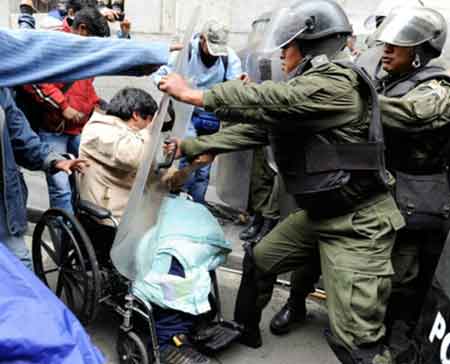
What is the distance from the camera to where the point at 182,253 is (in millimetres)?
2723

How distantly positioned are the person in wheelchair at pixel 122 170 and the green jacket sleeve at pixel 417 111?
1145 millimetres

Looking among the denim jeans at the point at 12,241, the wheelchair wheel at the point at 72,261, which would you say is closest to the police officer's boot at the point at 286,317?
the wheelchair wheel at the point at 72,261

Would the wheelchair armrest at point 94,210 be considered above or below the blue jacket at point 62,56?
below

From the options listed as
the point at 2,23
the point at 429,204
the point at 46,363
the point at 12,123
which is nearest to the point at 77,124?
the point at 12,123

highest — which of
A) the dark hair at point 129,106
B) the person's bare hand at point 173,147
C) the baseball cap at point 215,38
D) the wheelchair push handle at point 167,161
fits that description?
the baseball cap at point 215,38

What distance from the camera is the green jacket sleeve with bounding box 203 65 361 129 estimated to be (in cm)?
206

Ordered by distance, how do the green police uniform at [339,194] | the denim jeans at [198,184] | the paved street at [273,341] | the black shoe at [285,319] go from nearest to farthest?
the green police uniform at [339,194]
the paved street at [273,341]
the black shoe at [285,319]
the denim jeans at [198,184]

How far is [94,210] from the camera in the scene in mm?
2766

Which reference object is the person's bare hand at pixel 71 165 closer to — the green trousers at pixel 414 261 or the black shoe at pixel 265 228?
the green trousers at pixel 414 261

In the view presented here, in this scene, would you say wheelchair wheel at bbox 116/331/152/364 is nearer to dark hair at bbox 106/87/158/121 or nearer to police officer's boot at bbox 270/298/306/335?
police officer's boot at bbox 270/298/306/335

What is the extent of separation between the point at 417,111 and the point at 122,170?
148cm

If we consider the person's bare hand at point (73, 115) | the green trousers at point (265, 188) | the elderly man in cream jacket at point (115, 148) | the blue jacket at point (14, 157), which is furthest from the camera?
the green trousers at point (265, 188)

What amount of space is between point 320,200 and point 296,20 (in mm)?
761

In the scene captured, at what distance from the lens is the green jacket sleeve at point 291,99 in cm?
206
